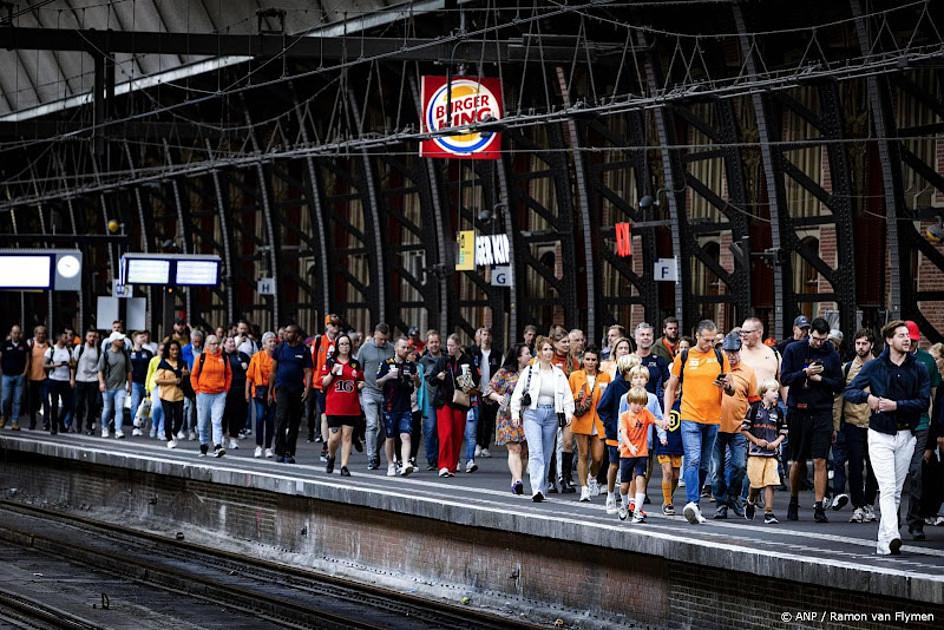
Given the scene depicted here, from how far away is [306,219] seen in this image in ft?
156

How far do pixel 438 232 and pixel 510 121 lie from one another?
42.5 ft

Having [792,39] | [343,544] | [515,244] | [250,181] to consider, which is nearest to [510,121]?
[792,39]

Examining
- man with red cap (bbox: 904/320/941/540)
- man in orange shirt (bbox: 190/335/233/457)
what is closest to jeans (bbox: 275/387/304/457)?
man in orange shirt (bbox: 190/335/233/457)

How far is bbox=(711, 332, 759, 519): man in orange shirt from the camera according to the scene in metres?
17.8

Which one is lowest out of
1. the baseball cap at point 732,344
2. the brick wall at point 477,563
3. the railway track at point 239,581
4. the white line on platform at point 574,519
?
the railway track at point 239,581

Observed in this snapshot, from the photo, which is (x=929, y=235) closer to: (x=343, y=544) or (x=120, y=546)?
(x=343, y=544)

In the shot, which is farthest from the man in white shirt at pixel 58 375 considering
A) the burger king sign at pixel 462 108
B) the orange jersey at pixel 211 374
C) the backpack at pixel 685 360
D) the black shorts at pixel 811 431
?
the black shorts at pixel 811 431

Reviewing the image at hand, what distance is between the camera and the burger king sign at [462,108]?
98.1ft

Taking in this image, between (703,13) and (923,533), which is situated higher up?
(703,13)

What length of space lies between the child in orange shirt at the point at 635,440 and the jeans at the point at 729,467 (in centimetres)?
81

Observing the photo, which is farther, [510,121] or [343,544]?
[510,121]

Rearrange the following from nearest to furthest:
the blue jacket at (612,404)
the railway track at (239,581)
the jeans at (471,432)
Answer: the railway track at (239,581)
the blue jacket at (612,404)
the jeans at (471,432)

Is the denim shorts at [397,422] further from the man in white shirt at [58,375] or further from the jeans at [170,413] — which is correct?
the man in white shirt at [58,375]

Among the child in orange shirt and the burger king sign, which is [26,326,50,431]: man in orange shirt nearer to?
the burger king sign
